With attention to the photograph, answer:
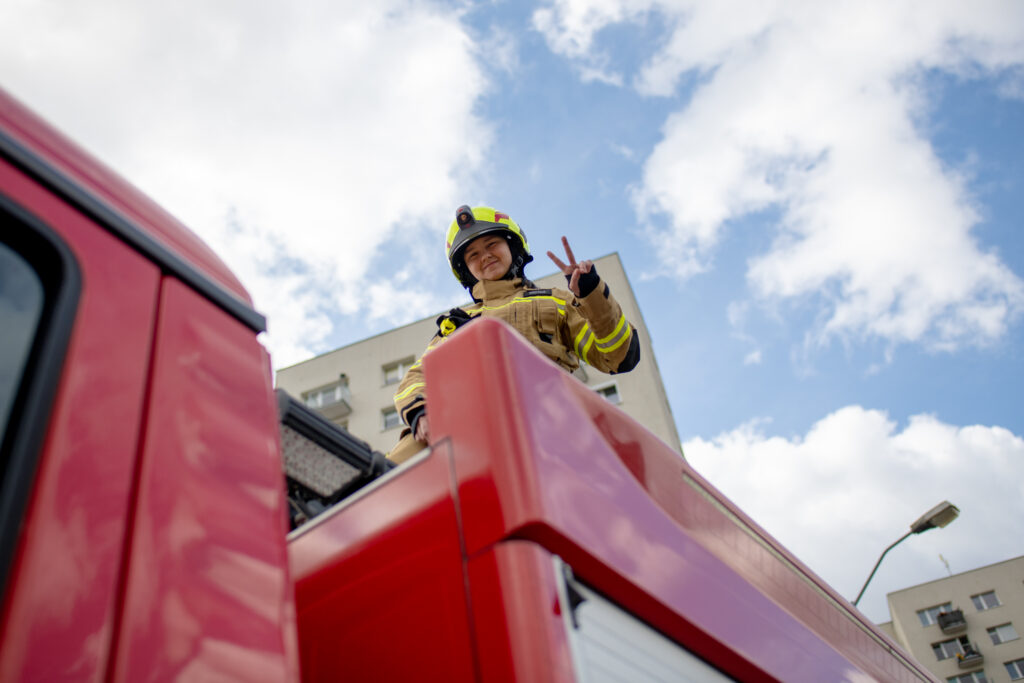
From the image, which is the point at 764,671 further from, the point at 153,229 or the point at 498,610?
the point at 153,229

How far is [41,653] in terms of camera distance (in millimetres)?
832

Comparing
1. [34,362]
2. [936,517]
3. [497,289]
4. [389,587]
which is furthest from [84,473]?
[936,517]

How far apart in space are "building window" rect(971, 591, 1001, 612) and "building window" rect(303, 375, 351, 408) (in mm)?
34036

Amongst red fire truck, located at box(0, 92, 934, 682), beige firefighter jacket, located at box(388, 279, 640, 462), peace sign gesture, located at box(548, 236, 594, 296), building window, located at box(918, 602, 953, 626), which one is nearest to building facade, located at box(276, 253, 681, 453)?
beige firefighter jacket, located at box(388, 279, 640, 462)

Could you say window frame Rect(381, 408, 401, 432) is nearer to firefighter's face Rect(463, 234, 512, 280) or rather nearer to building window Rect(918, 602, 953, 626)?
firefighter's face Rect(463, 234, 512, 280)

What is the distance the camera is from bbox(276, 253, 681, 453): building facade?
2341 centimetres

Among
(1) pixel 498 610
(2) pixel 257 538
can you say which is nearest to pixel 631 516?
(1) pixel 498 610

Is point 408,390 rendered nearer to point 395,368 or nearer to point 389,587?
point 389,587

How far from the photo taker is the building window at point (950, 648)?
40.6 m

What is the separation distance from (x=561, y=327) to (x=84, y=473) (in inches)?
93.6

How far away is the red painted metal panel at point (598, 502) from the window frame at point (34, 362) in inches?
24.0

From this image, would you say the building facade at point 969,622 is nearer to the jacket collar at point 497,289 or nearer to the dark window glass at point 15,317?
the jacket collar at point 497,289

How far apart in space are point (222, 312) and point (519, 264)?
7.79ft

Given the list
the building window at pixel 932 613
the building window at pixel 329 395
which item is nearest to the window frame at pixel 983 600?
the building window at pixel 932 613
